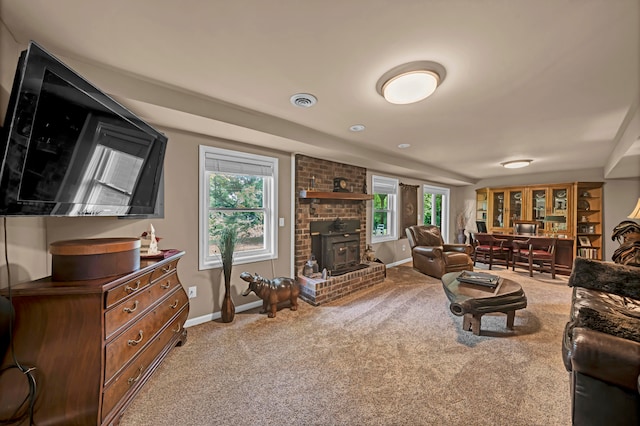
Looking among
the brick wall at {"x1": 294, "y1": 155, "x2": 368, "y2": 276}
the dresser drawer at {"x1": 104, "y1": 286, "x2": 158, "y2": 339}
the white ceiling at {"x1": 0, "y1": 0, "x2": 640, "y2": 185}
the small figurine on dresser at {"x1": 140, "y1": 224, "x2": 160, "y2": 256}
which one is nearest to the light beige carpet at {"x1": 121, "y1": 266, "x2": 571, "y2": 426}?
the dresser drawer at {"x1": 104, "y1": 286, "x2": 158, "y2": 339}

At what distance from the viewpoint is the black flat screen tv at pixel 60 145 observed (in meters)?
1.02

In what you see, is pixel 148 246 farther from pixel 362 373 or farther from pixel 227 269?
pixel 362 373

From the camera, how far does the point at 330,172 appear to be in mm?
3957

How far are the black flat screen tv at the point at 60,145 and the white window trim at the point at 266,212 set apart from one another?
929 mm

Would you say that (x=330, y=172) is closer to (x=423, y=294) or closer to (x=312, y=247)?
(x=312, y=247)

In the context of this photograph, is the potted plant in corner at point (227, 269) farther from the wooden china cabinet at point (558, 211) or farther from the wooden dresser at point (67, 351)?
the wooden china cabinet at point (558, 211)

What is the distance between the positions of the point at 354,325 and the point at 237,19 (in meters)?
2.71

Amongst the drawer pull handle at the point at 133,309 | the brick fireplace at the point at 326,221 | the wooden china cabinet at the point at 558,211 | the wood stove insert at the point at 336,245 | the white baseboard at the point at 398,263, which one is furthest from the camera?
the white baseboard at the point at 398,263

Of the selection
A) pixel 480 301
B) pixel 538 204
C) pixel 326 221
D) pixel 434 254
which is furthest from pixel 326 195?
pixel 538 204

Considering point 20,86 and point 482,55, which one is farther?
point 482,55

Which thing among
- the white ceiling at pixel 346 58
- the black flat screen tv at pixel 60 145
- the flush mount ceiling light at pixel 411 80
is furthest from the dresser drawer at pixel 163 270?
the flush mount ceiling light at pixel 411 80

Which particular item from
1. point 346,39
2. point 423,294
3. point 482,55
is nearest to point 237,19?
point 346,39

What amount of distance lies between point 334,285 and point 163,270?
210cm

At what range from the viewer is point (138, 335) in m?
1.56
